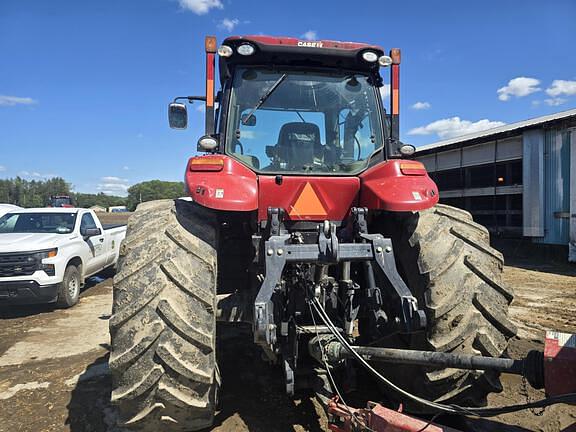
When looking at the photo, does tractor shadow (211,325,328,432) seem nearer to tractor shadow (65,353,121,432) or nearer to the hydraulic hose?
tractor shadow (65,353,121,432)

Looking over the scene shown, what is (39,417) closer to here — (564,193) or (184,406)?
(184,406)

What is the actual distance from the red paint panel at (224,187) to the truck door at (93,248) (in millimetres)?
6160

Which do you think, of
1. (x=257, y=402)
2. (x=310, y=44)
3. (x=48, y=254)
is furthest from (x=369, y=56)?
(x=48, y=254)

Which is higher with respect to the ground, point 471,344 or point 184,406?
point 471,344

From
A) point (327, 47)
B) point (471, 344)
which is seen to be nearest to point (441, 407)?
point (471, 344)

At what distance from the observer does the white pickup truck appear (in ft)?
21.3

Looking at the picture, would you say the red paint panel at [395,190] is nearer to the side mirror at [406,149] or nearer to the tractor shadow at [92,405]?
the side mirror at [406,149]

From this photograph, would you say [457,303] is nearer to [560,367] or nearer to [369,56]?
[560,367]

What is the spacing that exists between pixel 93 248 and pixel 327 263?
712 cm

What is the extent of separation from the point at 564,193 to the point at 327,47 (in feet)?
31.5

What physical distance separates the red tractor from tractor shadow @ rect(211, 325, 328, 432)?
39 centimetres

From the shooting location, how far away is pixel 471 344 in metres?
2.45

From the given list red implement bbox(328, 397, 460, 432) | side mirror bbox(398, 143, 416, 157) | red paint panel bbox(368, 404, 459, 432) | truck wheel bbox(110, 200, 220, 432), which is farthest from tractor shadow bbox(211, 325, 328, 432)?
side mirror bbox(398, 143, 416, 157)

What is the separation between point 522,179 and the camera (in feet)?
36.2
